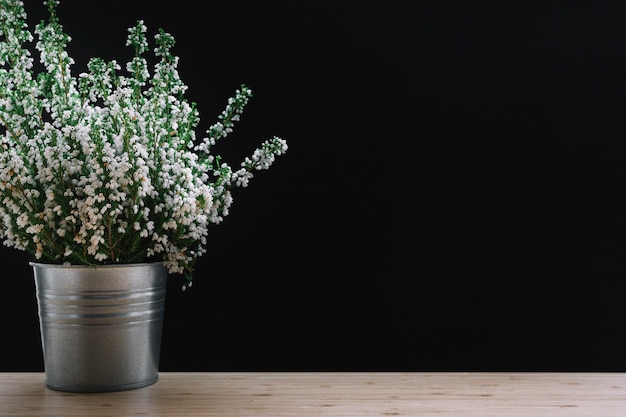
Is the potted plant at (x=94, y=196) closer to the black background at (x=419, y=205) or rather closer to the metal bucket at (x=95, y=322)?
the metal bucket at (x=95, y=322)

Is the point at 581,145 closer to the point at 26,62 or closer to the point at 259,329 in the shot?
the point at 259,329

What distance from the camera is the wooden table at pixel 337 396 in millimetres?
1678

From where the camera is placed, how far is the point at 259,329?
215cm

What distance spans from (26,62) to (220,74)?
57cm

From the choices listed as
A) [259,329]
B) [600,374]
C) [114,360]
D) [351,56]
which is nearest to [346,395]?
[259,329]

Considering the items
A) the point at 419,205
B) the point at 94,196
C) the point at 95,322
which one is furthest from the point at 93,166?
the point at 419,205

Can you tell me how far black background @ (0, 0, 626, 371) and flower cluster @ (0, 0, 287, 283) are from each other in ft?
1.08

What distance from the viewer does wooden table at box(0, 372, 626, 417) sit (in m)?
1.68

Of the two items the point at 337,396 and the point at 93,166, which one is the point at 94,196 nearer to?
the point at 93,166

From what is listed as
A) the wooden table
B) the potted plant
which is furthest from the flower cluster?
the wooden table

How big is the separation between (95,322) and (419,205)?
95 centimetres

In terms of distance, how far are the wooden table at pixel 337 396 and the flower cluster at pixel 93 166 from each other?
12.7 inches

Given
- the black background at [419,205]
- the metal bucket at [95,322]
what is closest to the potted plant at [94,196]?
the metal bucket at [95,322]

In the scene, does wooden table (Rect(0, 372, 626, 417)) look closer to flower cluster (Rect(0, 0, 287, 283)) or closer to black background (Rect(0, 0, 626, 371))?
black background (Rect(0, 0, 626, 371))
